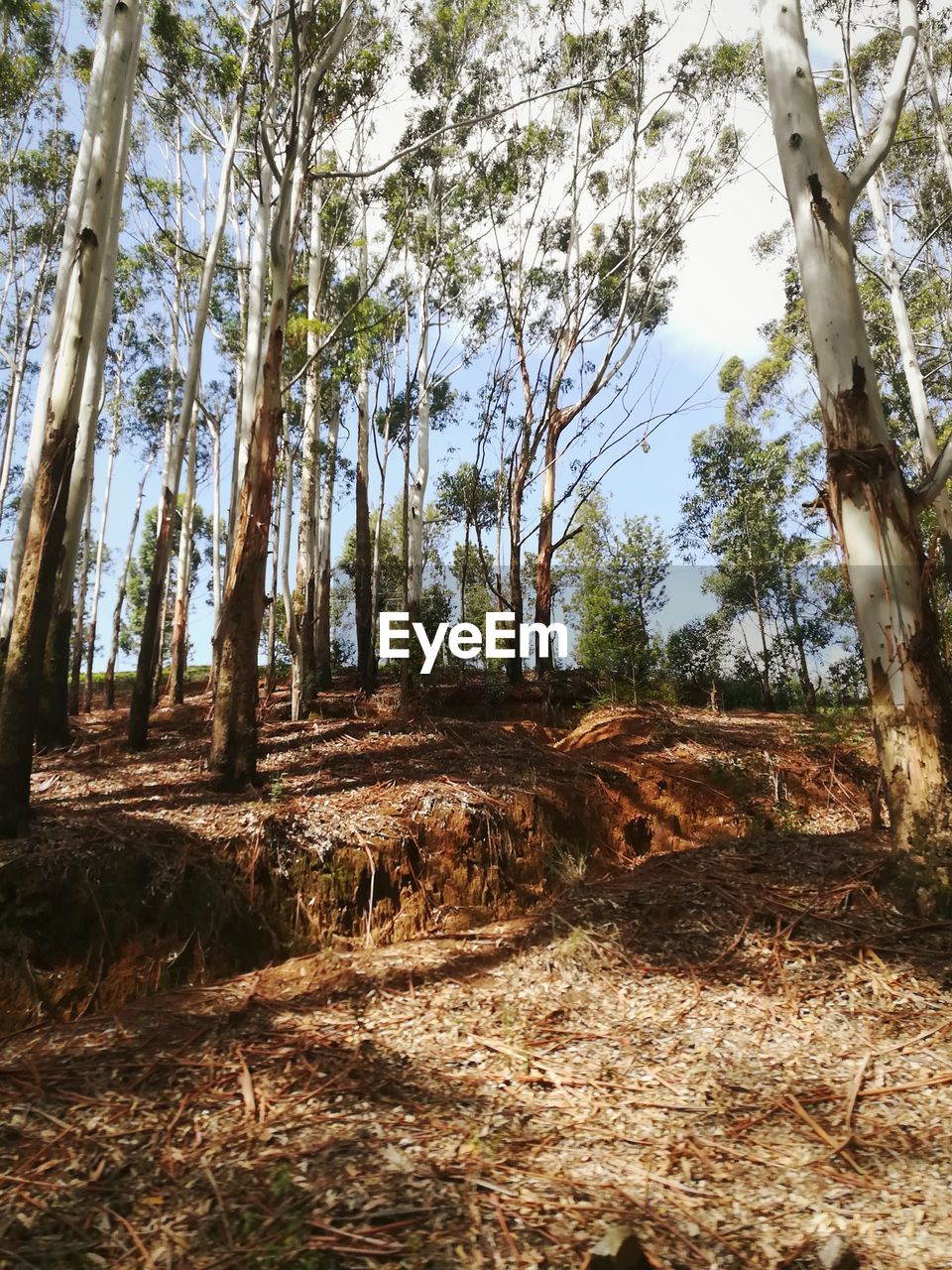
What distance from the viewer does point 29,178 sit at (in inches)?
601

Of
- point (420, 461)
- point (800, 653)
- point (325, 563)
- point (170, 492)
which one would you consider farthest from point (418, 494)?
point (800, 653)

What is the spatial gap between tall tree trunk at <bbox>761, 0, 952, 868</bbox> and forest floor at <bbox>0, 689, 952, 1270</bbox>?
562 millimetres

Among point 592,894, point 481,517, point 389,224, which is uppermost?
point 389,224

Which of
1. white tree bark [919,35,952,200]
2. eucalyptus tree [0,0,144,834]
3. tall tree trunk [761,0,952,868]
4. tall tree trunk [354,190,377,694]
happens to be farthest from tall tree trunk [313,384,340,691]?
white tree bark [919,35,952,200]

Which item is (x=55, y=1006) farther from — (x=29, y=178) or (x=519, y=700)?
(x=29, y=178)

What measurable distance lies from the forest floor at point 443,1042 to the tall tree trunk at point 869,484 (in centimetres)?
56

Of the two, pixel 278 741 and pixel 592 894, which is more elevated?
pixel 278 741

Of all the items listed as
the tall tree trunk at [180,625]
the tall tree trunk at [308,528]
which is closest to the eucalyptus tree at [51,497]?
the tall tree trunk at [308,528]

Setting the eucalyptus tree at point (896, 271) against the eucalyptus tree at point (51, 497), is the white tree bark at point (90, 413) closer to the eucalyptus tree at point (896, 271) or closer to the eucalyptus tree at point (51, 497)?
the eucalyptus tree at point (51, 497)

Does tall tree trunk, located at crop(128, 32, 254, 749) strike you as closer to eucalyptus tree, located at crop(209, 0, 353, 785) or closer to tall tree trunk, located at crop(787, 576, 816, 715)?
eucalyptus tree, located at crop(209, 0, 353, 785)

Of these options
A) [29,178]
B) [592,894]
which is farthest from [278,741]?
[29,178]

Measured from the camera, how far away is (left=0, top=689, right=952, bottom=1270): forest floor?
188cm

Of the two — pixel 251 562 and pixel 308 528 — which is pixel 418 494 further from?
pixel 251 562

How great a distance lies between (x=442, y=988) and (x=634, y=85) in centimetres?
1481
